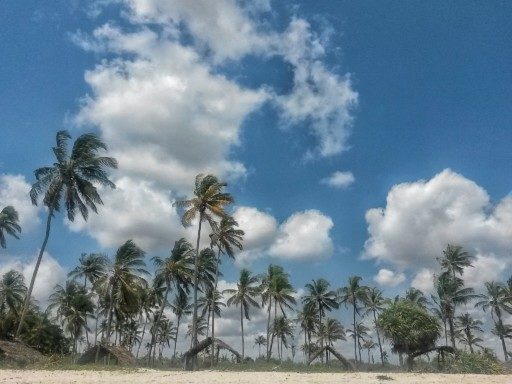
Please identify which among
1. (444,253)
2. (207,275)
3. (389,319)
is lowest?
A: (389,319)

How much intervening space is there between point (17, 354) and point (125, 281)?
14037 millimetres

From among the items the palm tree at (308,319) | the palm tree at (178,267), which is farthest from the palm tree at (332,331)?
the palm tree at (178,267)

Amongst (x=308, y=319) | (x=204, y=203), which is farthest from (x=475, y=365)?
(x=308, y=319)

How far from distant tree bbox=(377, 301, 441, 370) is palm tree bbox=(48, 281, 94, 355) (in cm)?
3227

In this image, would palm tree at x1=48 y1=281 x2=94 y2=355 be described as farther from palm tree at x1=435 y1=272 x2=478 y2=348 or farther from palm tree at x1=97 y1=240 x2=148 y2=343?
palm tree at x1=435 y1=272 x2=478 y2=348

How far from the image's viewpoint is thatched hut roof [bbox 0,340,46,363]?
86.7 ft

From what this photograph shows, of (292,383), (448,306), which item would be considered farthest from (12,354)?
(448,306)

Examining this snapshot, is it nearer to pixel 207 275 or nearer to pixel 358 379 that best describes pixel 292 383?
pixel 358 379

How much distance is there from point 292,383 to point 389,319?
70.5 feet

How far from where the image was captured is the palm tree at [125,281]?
4050 centimetres

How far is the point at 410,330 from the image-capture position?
35250mm

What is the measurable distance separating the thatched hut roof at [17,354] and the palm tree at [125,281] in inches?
449

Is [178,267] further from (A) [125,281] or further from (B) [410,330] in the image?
(B) [410,330]

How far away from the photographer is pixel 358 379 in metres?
19.9
